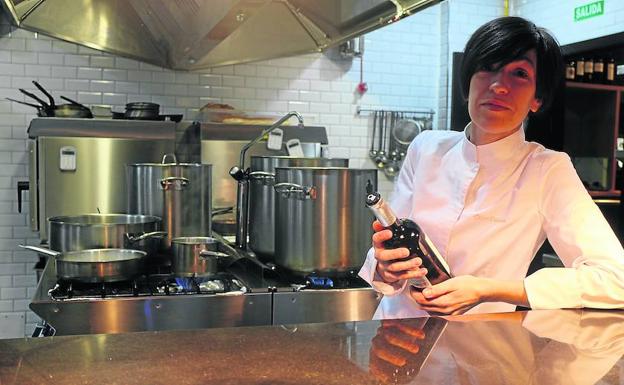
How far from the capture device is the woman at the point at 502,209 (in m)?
1.37

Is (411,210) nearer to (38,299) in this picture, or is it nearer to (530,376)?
(530,376)

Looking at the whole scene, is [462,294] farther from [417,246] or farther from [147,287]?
[147,287]

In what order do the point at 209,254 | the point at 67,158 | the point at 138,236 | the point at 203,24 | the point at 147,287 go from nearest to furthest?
the point at 147,287, the point at 209,254, the point at 138,236, the point at 203,24, the point at 67,158

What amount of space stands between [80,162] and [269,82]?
164 centimetres

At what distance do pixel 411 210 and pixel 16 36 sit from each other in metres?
3.79

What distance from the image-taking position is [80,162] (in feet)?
13.6

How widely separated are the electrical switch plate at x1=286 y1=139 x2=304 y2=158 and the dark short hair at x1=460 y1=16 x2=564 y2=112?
2.98 meters

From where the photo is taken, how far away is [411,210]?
1.80m

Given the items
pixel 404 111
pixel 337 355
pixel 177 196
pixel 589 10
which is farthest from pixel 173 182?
pixel 589 10

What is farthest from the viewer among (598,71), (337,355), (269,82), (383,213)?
(269,82)

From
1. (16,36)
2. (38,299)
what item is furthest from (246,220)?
(16,36)

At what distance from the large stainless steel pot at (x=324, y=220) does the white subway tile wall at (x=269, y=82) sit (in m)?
2.75

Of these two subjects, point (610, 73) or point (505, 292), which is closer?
point (505, 292)

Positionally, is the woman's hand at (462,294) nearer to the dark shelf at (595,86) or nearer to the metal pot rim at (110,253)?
the metal pot rim at (110,253)
